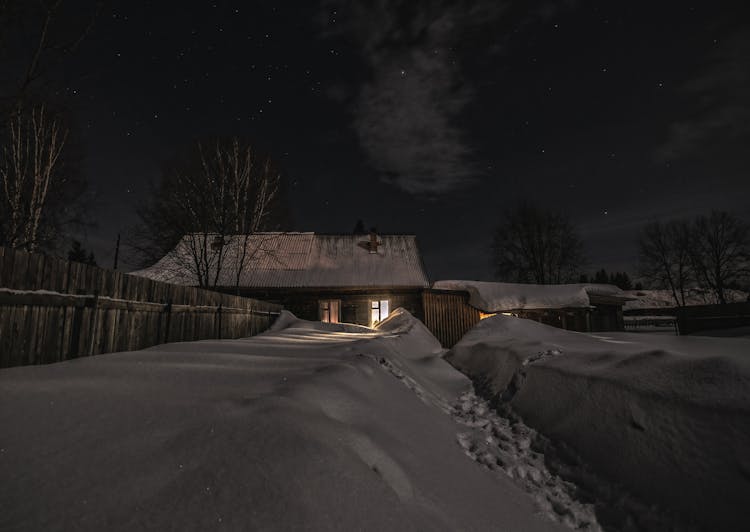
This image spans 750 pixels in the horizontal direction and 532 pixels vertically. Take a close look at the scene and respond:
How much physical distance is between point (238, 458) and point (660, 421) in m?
3.41

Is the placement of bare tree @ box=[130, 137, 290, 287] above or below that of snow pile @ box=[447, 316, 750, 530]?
above

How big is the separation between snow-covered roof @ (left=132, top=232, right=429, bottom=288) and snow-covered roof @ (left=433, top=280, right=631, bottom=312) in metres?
2.34

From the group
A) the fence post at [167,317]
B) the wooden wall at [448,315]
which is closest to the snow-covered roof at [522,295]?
the wooden wall at [448,315]

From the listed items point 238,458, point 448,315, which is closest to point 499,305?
point 448,315

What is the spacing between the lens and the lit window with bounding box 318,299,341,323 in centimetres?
1756

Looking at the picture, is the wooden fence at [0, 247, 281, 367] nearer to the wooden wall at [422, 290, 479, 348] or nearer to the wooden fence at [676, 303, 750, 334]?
the wooden wall at [422, 290, 479, 348]

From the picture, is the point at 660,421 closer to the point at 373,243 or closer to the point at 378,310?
the point at 378,310

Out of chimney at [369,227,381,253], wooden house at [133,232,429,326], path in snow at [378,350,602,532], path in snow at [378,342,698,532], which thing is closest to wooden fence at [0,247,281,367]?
path in snow at [378,350,602,532]

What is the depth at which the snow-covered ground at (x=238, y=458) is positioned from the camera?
51.4 inches

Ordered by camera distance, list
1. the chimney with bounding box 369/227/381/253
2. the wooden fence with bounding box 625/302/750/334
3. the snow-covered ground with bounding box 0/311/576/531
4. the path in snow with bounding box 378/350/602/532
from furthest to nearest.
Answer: the chimney with bounding box 369/227/381/253
the wooden fence with bounding box 625/302/750/334
the path in snow with bounding box 378/350/602/532
the snow-covered ground with bounding box 0/311/576/531

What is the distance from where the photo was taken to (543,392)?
4.49 meters

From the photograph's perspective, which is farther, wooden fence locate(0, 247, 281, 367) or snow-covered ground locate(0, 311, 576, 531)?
wooden fence locate(0, 247, 281, 367)

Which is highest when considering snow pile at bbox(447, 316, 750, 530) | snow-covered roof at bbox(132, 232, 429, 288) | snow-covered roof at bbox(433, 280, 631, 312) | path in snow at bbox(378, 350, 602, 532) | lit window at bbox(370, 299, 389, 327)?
snow-covered roof at bbox(132, 232, 429, 288)

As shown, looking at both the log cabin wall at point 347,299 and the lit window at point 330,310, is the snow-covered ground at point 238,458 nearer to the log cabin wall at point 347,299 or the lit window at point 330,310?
the log cabin wall at point 347,299
